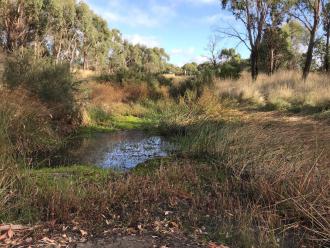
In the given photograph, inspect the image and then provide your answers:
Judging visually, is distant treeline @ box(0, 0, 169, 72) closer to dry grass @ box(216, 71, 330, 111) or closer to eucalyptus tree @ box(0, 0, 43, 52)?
eucalyptus tree @ box(0, 0, 43, 52)

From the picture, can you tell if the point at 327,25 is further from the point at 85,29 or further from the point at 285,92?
the point at 85,29

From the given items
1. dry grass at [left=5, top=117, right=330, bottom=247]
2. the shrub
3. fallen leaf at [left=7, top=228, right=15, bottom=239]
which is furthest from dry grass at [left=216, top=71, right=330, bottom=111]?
fallen leaf at [left=7, top=228, right=15, bottom=239]

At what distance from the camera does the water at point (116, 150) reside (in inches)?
305

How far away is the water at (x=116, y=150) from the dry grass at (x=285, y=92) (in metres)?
4.98

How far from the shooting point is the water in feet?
25.4

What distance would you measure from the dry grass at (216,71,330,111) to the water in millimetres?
4977

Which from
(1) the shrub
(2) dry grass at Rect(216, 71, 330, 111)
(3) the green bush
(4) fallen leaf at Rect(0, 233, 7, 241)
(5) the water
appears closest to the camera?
(4) fallen leaf at Rect(0, 233, 7, 241)

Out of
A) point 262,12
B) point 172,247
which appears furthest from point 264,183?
point 262,12

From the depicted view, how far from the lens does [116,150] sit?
895 centimetres

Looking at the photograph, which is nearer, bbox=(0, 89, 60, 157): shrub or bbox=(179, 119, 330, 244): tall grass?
bbox=(179, 119, 330, 244): tall grass

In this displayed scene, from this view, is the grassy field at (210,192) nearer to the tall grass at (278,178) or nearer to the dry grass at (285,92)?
the tall grass at (278,178)

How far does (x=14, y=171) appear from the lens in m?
4.50

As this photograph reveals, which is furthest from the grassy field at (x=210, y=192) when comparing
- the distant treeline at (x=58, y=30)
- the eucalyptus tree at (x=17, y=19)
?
the eucalyptus tree at (x=17, y=19)

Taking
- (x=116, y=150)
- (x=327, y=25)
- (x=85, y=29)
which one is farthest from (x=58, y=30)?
(x=116, y=150)
